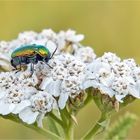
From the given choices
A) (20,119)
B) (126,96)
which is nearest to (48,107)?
(20,119)

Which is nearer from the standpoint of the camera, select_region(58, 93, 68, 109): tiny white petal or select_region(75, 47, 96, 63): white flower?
select_region(58, 93, 68, 109): tiny white petal

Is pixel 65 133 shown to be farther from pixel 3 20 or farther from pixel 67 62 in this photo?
pixel 3 20

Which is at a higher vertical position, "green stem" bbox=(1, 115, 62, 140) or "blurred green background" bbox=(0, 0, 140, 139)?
"blurred green background" bbox=(0, 0, 140, 139)

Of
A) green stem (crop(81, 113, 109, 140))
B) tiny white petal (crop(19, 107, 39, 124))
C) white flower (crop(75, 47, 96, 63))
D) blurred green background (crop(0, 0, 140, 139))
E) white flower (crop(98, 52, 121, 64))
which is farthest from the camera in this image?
blurred green background (crop(0, 0, 140, 139))

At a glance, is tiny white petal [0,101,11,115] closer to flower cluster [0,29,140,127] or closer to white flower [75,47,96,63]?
flower cluster [0,29,140,127]

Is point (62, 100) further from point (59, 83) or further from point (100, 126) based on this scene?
point (100, 126)

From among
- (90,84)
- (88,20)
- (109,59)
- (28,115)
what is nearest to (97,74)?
(90,84)

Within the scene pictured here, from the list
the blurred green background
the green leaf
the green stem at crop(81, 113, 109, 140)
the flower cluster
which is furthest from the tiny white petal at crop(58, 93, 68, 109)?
the blurred green background
